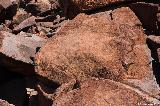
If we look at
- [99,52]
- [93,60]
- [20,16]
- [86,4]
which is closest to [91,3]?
[86,4]

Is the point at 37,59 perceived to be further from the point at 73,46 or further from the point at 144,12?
the point at 144,12

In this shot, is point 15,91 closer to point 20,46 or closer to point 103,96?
point 20,46

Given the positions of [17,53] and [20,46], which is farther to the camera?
[20,46]

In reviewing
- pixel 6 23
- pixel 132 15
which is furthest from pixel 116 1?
pixel 6 23

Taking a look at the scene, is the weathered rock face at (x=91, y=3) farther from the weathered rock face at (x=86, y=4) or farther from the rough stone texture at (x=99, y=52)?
the rough stone texture at (x=99, y=52)

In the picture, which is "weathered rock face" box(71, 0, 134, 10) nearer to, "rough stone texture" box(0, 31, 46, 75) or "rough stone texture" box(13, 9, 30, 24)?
"rough stone texture" box(0, 31, 46, 75)

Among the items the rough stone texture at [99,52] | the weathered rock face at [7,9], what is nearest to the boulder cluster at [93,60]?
the rough stone texture at [99,52]
